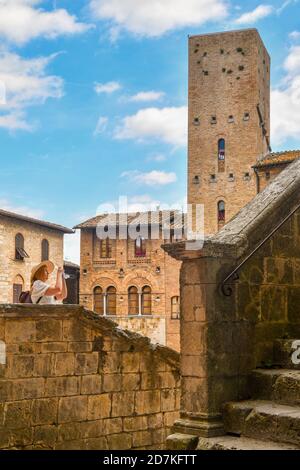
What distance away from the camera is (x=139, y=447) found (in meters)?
9.63

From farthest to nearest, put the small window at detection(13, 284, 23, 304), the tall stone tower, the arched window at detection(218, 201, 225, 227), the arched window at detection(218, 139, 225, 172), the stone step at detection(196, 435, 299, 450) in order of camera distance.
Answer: the arched window at detection(218, 139, 225, 172) < the tall stone tower < the arched window at detection(218, 201, 225, 227) < the small window at detection(13, 284, 23, 304) < the stone step at detection(196, 435, 299, 450)

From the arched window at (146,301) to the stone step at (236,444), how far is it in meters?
40.1

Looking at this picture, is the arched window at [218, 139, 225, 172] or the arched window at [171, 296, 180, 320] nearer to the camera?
the arched window at [171, 296, 180, 320]

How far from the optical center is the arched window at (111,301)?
47219 millimetres

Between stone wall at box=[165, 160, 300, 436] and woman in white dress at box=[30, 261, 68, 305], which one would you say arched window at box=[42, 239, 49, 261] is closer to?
woman in white dress at box=[30, 261, 68, 305]

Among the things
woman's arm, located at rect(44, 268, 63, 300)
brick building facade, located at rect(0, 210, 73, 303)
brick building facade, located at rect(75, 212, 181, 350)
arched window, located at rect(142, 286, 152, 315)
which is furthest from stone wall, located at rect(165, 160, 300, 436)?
arched window, located at rect(142, 286, 152, 315)

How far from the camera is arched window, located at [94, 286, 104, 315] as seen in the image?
47.5 m

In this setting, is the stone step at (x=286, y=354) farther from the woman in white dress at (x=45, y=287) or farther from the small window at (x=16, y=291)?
the small window at (x=16, y=291)

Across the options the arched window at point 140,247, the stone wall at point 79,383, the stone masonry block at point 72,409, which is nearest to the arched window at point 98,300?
the arched window at point 140,247

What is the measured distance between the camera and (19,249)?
42656 millimetres

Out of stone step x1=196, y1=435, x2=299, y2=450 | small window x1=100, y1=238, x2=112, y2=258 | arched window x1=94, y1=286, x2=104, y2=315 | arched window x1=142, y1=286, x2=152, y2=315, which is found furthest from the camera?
small window x1=100, y1=238, x2=112, y2=258

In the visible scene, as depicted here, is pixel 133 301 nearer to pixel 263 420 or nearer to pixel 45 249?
pixel 45 249

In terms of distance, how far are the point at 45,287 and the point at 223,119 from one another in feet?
123

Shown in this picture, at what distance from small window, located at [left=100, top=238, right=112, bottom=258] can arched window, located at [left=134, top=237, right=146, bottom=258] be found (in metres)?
1.98
